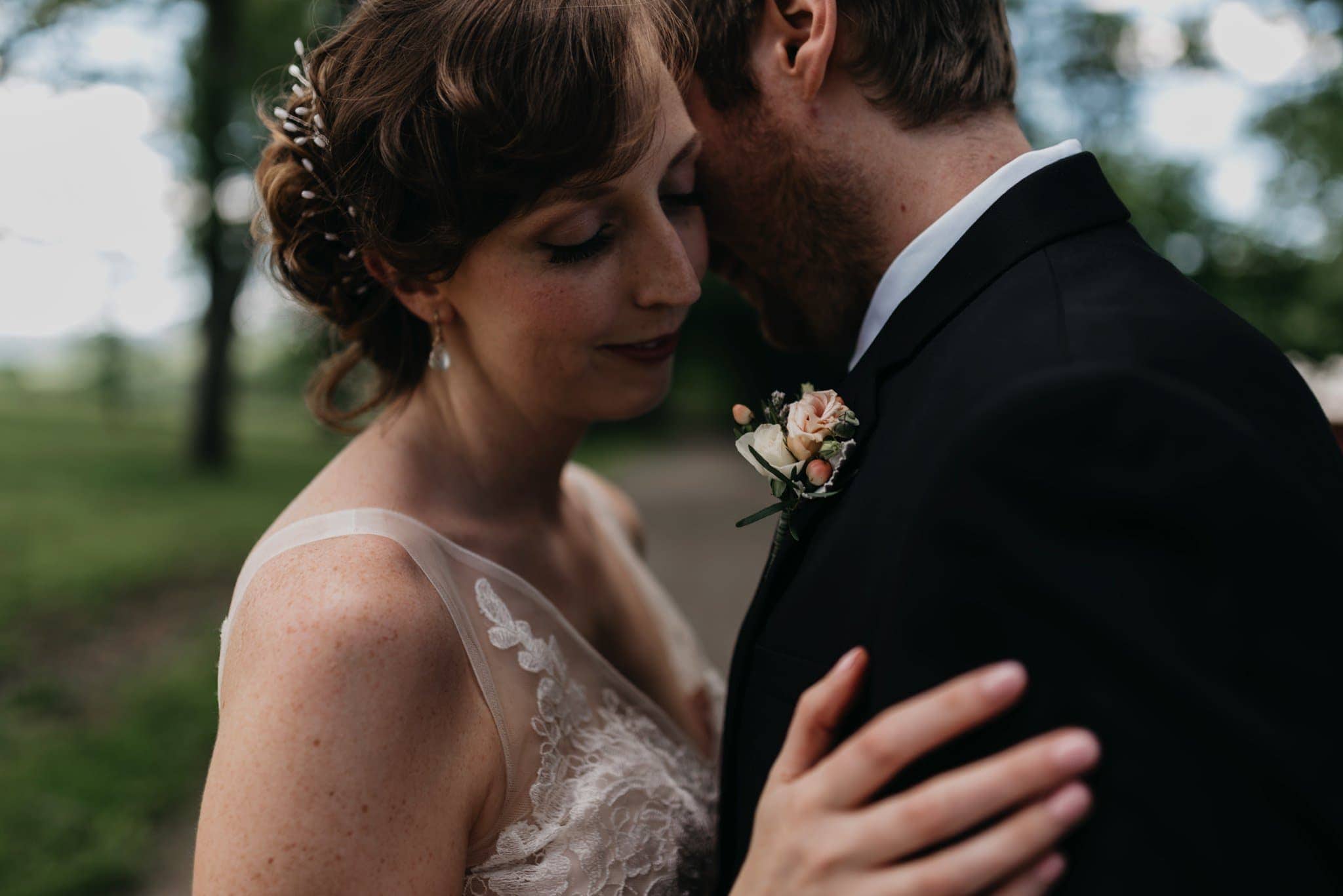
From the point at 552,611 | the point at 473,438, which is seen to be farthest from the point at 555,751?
the point at 473,438

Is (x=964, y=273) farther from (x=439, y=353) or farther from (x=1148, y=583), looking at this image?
(x=439, y=353)

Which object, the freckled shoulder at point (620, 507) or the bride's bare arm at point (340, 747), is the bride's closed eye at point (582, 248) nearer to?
the bride's bare arm at point (340, 747)

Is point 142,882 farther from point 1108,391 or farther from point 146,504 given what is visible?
point 146,504

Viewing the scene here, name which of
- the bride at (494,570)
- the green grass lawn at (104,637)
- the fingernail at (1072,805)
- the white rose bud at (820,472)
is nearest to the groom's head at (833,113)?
the bride at (494,570)

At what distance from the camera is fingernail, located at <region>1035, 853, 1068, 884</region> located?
1.23m

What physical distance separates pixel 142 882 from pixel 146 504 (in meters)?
9.95

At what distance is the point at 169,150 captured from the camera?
1431 cm

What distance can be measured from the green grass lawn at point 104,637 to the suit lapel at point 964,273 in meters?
4.04

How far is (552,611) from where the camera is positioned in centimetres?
240

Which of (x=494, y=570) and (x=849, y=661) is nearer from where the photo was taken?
(x=849, y=661)

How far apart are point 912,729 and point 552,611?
4.21 ft

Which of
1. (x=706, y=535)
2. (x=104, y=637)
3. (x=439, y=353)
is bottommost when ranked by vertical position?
(x=706, y=535)

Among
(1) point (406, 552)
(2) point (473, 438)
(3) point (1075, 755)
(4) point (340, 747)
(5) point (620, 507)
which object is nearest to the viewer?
(3) point (1075, 755)

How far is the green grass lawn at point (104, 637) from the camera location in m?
4.71
